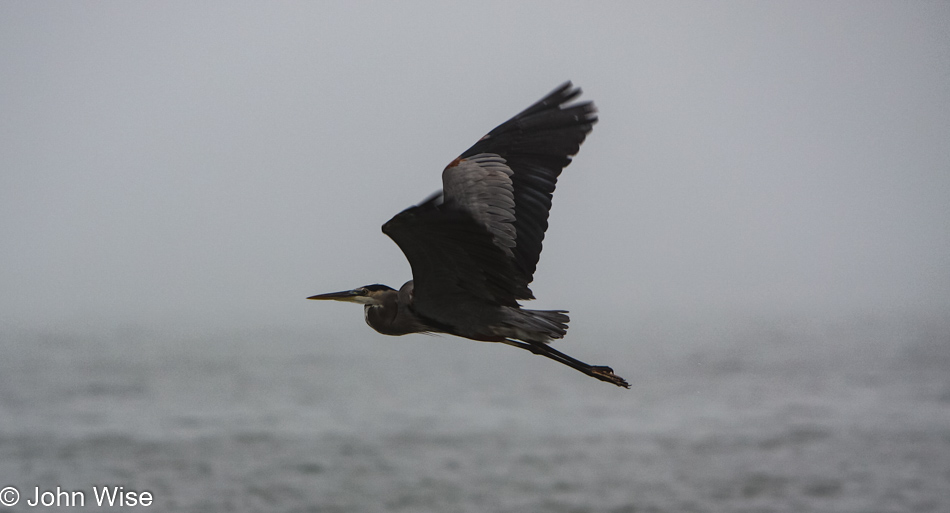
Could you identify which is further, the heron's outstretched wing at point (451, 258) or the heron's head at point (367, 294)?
the heron's head at point (367, 294)

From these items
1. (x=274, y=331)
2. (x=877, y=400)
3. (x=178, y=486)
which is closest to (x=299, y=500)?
(x=178, y=486)

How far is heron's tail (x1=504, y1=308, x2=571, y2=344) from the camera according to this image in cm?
622

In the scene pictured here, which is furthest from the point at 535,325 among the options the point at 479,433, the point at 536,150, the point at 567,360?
the point at 479,433

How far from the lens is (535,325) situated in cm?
624

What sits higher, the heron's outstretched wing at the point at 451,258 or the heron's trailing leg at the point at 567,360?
the heron's outstretched wing at the point at 451,258

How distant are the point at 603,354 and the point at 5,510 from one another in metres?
38.1

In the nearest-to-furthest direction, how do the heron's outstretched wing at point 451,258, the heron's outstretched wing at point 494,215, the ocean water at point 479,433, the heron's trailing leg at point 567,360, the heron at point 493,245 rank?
the heron's outstretched wing at point 451,258, the heron's outstretched wing at point 494,215, the heron at point 493,245, the heron's trailing leg at point 567,360, the ocean water at point 479,433

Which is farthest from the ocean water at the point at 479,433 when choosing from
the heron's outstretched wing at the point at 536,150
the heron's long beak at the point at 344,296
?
the heron's outstretched wing at the point at 536,150

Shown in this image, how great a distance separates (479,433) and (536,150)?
116ft

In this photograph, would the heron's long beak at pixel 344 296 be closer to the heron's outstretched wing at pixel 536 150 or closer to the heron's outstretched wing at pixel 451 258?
the heron's outstretched wing at pixel 451 258

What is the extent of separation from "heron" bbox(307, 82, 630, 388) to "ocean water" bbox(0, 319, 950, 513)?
25.4 meters

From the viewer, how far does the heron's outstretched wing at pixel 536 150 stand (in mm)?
6625

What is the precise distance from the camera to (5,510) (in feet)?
113

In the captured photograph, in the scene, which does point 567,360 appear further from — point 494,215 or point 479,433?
point 479,433
